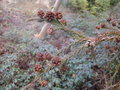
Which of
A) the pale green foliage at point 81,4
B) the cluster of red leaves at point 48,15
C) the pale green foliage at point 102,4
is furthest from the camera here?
the pale green foliage at point 102,4

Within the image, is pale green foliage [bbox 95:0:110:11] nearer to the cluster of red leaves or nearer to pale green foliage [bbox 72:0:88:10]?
pale green foliage [bbox 72:0:88:10]

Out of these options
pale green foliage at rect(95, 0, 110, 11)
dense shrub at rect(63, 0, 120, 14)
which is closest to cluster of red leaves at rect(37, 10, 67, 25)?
dense shrub at rect(63, 0, 120, 14)

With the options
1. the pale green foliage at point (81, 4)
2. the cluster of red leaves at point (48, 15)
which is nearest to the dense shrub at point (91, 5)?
the pale green foliage at point (81, 4)

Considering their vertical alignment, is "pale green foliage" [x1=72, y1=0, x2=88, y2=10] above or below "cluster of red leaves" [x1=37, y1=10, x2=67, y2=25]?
below

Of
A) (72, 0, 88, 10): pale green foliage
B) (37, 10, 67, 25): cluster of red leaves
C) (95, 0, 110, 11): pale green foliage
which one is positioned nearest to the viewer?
(37, 10, 67, 25): cluster of red leaves

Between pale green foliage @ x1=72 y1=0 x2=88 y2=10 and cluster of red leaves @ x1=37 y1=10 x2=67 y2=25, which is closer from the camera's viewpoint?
cluster of red leaves @ x1=37 y1=10 x2=67 y2=25

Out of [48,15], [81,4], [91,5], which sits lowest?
[91,5]

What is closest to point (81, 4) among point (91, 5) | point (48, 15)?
point (91, 5)

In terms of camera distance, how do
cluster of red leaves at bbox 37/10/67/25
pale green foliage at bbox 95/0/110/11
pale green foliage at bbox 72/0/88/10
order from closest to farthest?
1. cluster of red leaves at bbox 37/10/67/25
2. pale green foliage at bbox 72/0/88/10
3. pale green foliage at bbox 95/0/110/11

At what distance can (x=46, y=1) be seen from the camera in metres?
11.1

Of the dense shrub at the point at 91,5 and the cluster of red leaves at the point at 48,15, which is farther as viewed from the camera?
the dense shrub at the point at 91,5

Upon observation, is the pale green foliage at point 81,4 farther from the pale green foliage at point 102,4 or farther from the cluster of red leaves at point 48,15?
the cluster of red leaves at point 48,15

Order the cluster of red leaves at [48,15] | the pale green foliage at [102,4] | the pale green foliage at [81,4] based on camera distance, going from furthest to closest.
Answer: the pale green foliage at [102,4] → the pale green foliage at [81,4] → the cluster of red leaves at [48,15]

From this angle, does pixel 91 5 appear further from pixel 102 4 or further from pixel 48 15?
pixel 48 15
